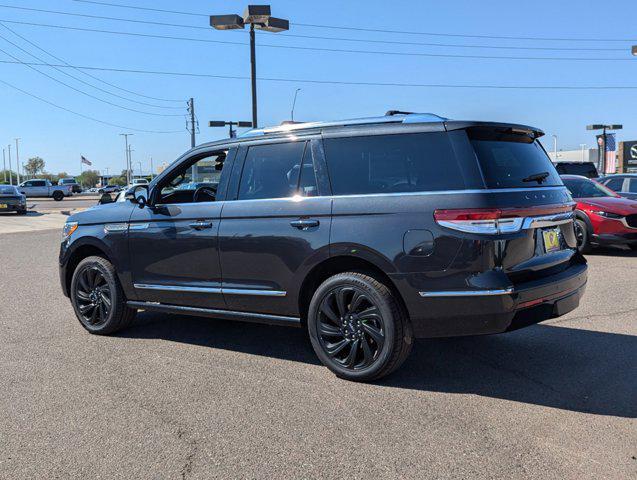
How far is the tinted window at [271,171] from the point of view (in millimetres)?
4738

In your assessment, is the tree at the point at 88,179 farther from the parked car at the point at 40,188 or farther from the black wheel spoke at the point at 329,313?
the black wheel spoke at the point at 329,313

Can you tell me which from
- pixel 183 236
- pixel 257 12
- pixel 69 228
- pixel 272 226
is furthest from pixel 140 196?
pixel 257 12

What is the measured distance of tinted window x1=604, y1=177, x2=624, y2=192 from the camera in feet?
44.8

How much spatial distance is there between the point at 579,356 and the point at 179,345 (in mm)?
3516

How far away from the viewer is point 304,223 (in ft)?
14.7

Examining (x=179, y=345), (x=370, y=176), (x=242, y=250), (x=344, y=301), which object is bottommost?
(x=179, y=345)

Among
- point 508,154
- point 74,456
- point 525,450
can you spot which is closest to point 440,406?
point 525,450

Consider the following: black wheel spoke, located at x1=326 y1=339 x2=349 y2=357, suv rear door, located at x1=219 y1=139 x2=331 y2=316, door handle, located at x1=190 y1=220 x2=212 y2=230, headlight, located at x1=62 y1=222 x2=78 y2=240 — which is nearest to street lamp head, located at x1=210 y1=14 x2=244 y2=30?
headlight, located at x1=62 y1=222 x2=78 y2=240

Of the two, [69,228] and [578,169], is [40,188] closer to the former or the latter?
[578,169]

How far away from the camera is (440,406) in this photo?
153 inches

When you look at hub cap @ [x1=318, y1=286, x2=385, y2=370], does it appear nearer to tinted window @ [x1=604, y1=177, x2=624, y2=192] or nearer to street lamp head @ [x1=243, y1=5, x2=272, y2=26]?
tinted window @ [x1=604, y1=177, x2=624, y2=192]

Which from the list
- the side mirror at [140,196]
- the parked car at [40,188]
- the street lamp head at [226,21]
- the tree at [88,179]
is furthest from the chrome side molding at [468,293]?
the tree at [88,179]

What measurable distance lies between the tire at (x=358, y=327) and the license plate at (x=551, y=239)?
45.0 inches

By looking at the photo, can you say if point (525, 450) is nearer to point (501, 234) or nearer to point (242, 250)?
point (501, 234)
